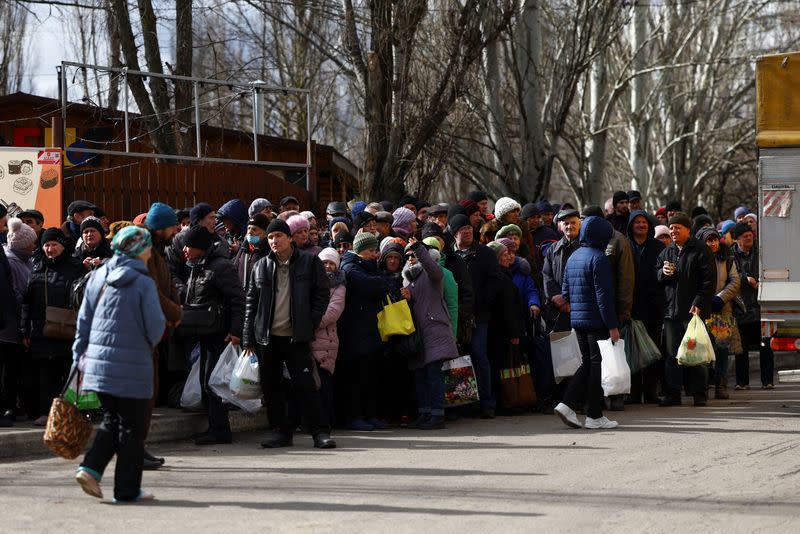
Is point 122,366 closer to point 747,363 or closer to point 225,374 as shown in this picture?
point 225,374

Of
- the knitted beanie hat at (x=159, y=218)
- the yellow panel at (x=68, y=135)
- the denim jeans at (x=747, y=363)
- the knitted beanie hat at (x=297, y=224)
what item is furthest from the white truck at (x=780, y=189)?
the yellow panel at (x=68, y=135)

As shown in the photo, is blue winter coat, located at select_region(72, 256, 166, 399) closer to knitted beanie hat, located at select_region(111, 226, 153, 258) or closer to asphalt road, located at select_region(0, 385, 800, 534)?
knitted beanie hat, located at select_region(111, 226, 153, 258)

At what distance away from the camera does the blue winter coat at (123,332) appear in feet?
26.1

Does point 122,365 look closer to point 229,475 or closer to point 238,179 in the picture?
point 229,475

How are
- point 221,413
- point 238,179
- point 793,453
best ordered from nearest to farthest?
point 793,453 < point 221,413 < point 238,179

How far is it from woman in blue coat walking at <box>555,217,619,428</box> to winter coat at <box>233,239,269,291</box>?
286cm

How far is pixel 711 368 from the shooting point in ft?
48.4

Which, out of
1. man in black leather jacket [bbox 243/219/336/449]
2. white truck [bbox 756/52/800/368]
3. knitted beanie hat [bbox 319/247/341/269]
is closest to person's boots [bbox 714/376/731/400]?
white truck [bbox 756/52/800/368]

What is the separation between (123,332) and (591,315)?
16.1ft

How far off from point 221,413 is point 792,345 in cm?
562

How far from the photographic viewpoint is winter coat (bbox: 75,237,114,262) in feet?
36.8

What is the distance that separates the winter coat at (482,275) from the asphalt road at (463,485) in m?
1.38

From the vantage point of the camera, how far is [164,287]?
Answer: 370 inches

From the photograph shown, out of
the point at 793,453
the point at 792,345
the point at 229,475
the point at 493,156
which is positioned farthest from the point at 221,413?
the point at 493,156
